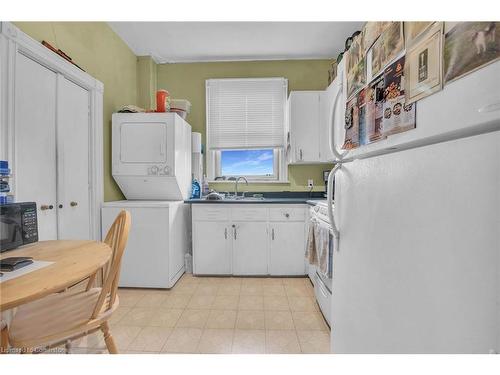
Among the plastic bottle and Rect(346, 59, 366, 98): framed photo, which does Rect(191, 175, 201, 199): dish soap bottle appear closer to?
the plastic bottle

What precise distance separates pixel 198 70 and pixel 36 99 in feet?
6.74

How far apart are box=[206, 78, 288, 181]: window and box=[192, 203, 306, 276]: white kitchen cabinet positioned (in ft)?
2.42

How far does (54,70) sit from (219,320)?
2422mm

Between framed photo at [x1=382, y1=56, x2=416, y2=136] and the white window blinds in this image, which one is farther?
the white window blinds

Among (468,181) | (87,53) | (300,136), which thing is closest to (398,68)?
(468,181)

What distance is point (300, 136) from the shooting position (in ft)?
9.45

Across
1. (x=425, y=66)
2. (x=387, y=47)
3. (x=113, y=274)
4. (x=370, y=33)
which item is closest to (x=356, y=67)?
(x=370, y=33)

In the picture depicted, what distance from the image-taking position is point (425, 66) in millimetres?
614

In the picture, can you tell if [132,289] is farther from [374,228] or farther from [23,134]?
[374,228]

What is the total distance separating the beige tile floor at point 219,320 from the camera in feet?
5.14

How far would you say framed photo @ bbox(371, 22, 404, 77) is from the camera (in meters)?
0.72

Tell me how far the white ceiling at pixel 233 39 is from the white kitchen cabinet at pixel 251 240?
2006 mm

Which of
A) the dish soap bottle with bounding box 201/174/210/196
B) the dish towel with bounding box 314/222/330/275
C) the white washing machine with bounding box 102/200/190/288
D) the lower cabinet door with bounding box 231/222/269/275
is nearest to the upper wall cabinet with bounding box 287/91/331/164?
the lower cabinet door with bounding box 231/222/269/275

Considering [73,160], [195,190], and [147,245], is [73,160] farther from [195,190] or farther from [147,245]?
[195,190]
